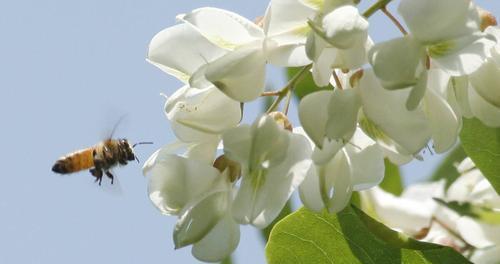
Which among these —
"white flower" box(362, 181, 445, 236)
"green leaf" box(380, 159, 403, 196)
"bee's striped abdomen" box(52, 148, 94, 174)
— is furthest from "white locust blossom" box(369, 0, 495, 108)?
"green leaf" box(380, 159, 403, 196)

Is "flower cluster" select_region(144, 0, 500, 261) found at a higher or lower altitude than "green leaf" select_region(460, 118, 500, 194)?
higher

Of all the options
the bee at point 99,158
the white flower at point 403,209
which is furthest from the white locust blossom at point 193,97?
the white flower at point 403,209

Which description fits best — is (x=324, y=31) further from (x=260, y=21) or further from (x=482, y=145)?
(x=482, y=145)

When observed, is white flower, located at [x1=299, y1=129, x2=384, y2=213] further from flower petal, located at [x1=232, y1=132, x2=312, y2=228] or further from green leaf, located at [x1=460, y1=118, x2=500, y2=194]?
green leaf, located at [x1=460, y1=118, x2=500, y2=194]

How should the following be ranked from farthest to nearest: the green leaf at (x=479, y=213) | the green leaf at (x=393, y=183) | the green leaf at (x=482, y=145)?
the green leaf at (x=393, y=183) < the green leaf at (x=479, y=213) < the green leaf at (x=482, y=145)

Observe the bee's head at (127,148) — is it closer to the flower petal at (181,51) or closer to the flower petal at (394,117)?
the flower petal at (181,51)

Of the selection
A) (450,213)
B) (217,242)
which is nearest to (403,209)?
(450,213)
